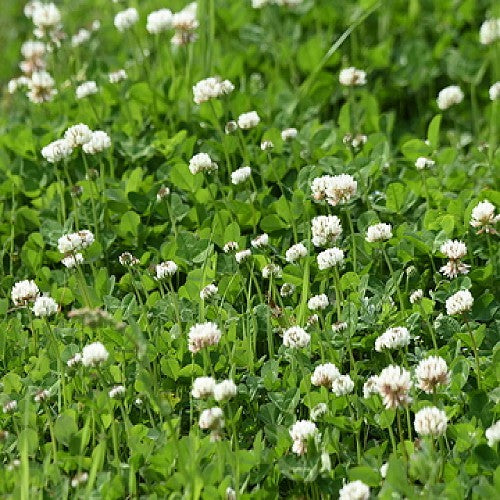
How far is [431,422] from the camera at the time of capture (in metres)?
2.29

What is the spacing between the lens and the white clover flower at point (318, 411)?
2523mm

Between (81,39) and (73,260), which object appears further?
(81,39)

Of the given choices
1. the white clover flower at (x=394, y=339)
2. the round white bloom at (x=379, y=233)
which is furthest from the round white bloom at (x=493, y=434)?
the round white bloom at (x=379, y=233)

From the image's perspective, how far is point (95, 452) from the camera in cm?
243

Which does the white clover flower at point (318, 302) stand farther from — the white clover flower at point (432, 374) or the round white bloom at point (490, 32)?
the round white bloom at point (490, 32)

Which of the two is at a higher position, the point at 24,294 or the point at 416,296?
the point at 24,294

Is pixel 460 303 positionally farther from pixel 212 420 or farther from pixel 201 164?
pixel 201 164

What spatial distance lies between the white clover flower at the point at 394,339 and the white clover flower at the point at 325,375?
4.8 inches

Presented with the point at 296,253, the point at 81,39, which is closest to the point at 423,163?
the point at 296,253

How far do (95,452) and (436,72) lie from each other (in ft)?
8.12

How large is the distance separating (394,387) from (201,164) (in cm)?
119

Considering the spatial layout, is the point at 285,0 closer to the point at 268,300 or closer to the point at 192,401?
the point at 268,300

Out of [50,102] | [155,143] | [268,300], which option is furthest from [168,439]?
[50,102]

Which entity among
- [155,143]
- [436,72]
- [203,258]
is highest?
[436,72]
